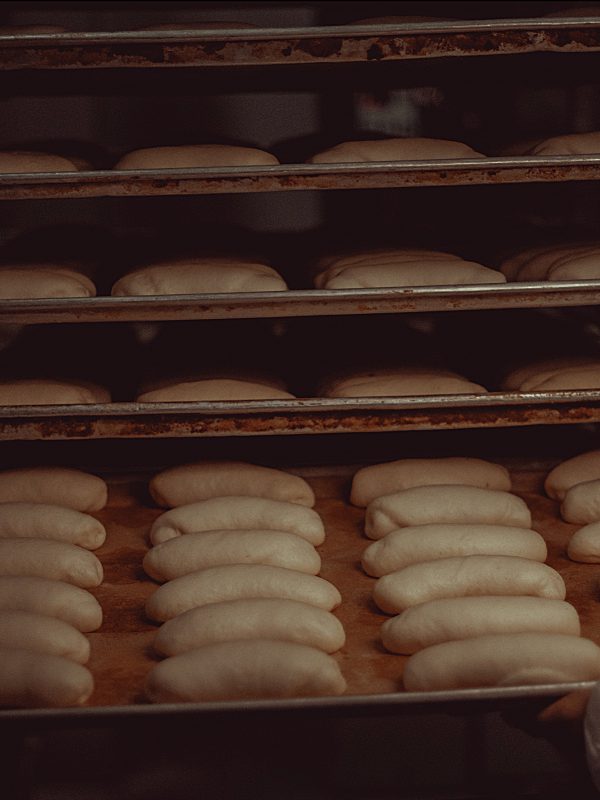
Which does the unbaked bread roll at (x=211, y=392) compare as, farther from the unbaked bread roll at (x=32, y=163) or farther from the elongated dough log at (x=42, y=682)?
the elongated dough log at (x=42, y=682)

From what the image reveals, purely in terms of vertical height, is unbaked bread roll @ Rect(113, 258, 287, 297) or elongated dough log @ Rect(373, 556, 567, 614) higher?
unbaked bread roll @ Rect(113, 258, 287, 297)

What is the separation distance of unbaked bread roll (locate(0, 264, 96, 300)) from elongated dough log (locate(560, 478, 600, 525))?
1.15m

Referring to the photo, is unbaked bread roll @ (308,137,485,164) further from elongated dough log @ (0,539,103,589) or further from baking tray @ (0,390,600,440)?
elongated dough log @ (0,539,103,589)

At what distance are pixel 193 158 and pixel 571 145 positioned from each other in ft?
2.63

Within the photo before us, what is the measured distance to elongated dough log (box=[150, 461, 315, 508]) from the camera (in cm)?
231

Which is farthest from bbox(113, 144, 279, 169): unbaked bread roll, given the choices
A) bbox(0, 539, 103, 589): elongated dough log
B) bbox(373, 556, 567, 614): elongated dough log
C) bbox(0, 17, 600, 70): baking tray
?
bbox(373, 556, 567, 614): elongated dough log

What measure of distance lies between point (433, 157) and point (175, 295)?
644mm

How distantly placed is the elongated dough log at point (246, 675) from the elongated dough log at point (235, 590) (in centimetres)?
22

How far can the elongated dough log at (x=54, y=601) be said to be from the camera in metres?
1.84

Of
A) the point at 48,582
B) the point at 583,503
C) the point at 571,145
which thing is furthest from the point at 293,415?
the point at 571,145

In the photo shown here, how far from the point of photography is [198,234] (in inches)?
102

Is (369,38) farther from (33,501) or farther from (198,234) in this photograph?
(33,501)

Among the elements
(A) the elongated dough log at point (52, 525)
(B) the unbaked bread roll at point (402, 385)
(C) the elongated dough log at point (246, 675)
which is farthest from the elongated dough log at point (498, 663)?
(A) the elongated dough log at point (52, 525)

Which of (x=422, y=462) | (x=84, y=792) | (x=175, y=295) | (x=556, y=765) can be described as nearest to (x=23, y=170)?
(x=175, y=295)
